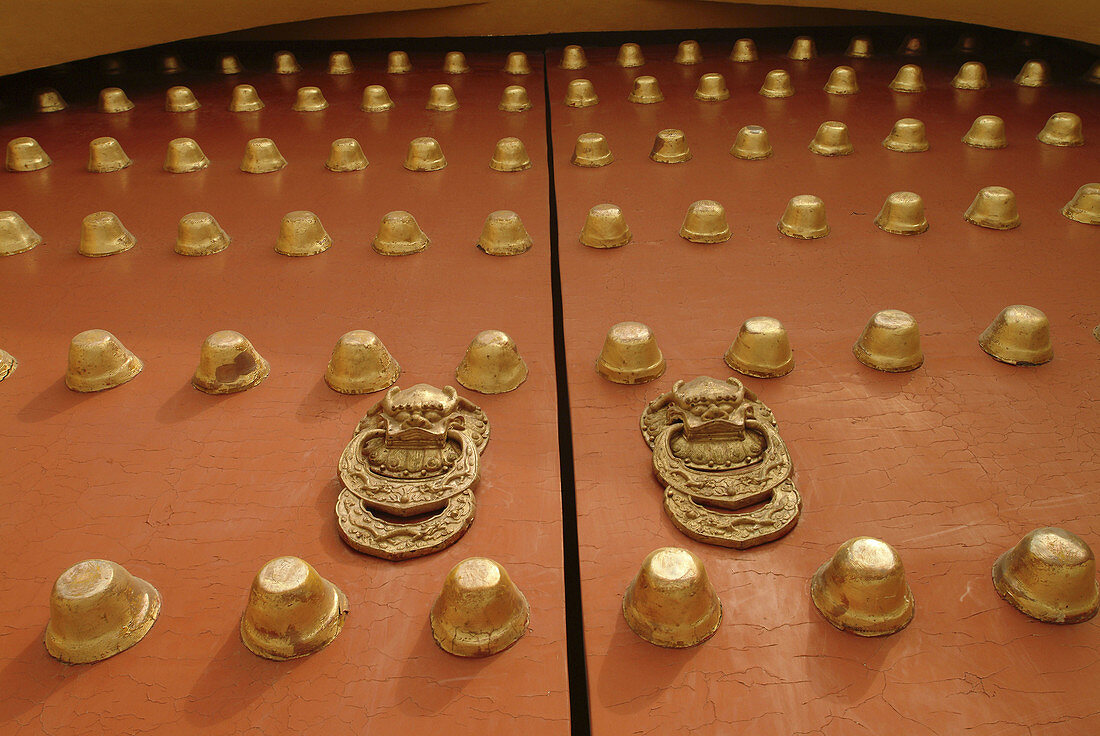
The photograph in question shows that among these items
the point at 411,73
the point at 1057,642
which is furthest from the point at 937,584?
the point at 411,73

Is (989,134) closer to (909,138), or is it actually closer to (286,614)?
(909,138)

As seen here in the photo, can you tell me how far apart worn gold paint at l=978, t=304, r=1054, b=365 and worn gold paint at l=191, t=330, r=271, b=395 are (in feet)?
4.90

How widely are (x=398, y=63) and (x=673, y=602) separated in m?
3.19

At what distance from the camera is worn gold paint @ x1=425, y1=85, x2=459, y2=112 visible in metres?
3.11

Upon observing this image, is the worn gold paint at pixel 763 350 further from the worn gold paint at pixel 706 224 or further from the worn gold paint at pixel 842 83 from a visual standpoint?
the worn gold paint at pixel 842 83

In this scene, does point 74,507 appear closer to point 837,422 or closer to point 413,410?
point 413,410

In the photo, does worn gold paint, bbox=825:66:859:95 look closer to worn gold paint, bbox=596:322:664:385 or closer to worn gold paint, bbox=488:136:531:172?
worn gold paint, bbox=488:136:531:172

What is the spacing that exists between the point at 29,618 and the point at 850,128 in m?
2.73

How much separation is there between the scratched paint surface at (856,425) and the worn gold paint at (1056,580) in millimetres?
21

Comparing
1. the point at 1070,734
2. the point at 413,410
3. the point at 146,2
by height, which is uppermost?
the point at 146,2

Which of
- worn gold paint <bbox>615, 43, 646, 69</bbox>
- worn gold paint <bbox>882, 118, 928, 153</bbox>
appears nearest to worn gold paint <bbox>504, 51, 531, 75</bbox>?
worn gold paint <bbox>615, 43, 646, 69</bbox>

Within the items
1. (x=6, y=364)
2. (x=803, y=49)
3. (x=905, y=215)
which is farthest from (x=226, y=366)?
(x=803, y=49)

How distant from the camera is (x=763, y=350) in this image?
5.14 ft

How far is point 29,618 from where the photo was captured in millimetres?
1128
